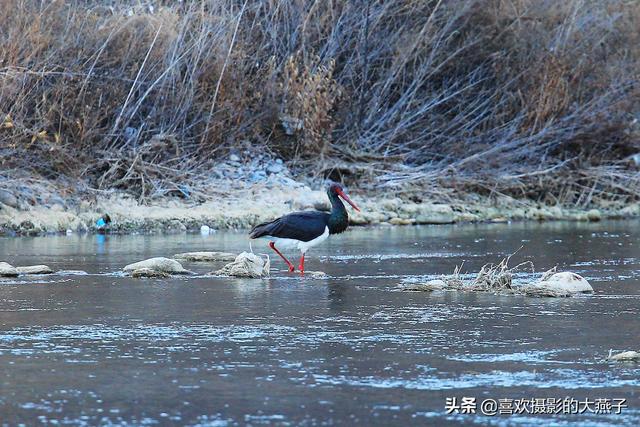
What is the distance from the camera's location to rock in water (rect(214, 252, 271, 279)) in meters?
13.1

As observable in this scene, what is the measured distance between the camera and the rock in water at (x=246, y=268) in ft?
42.9

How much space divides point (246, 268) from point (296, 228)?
115 centimetres

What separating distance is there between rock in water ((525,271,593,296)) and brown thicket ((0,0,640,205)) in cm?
1056

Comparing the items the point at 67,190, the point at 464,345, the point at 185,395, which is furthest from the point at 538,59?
the point at 185,395

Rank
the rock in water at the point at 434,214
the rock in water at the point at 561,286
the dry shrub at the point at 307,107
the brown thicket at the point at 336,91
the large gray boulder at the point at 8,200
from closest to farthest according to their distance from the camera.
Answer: the rock in water at the point at 561,286
the large gray boulder at the point at 8,200
the brown thicket at the point at 336,91
the rock in water at the point at 434,214
the dry shrub at the point at 307,107

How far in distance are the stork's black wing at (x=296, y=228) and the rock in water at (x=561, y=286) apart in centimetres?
300

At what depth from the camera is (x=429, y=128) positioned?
26312 mm

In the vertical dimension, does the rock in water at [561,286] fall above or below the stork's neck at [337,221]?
below

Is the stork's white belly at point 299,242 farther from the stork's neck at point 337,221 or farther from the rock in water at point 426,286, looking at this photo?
the rock in water at point 426,286

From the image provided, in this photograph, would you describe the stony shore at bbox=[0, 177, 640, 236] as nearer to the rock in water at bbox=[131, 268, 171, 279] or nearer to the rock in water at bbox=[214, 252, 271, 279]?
the rock in water at bbox=[131, 268, 171, 279]

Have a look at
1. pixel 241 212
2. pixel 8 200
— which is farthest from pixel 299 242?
pixel 241 212

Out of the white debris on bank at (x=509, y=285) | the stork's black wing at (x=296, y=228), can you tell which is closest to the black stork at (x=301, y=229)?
the stork's black wing at (x=296, y=228)

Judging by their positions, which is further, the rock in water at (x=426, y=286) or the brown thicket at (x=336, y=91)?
the brown thicket at (x=336, y=91)

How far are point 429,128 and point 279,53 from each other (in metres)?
3.39
